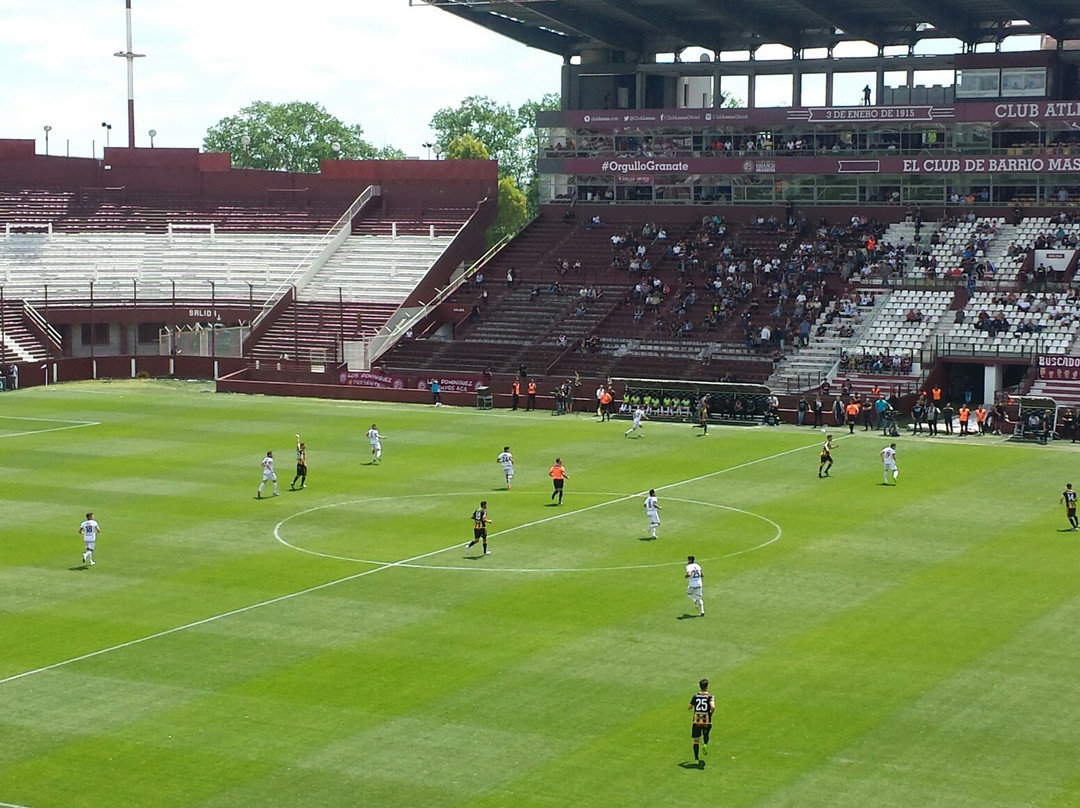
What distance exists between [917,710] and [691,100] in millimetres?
72766

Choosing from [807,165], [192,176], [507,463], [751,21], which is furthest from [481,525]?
[192,176]

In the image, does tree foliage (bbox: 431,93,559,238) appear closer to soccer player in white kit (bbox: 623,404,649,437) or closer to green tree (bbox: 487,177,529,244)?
green tree (bbox: 487,177,529,244)

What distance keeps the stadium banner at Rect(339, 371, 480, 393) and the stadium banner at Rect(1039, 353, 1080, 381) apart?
2472cm

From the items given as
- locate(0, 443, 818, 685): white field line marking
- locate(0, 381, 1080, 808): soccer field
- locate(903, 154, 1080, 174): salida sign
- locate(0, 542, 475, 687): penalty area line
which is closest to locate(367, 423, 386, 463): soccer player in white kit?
locate(0, 381, 1080, 808): soccer field

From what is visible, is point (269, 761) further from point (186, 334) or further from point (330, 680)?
point (186, 334)

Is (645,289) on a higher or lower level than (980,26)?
lower

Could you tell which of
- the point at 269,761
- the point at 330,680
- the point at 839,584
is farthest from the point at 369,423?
the point at 269,761

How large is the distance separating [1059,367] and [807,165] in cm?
2359

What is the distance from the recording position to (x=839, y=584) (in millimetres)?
38375

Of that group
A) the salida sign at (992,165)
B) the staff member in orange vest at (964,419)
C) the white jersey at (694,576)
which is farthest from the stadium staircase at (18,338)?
the white jersey at (694,576)

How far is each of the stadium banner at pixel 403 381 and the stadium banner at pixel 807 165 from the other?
20.2m

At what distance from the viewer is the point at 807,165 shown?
87.4 m

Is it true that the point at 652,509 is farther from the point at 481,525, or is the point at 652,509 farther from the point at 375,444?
the point at 375,444

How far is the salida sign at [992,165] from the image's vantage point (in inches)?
3177
